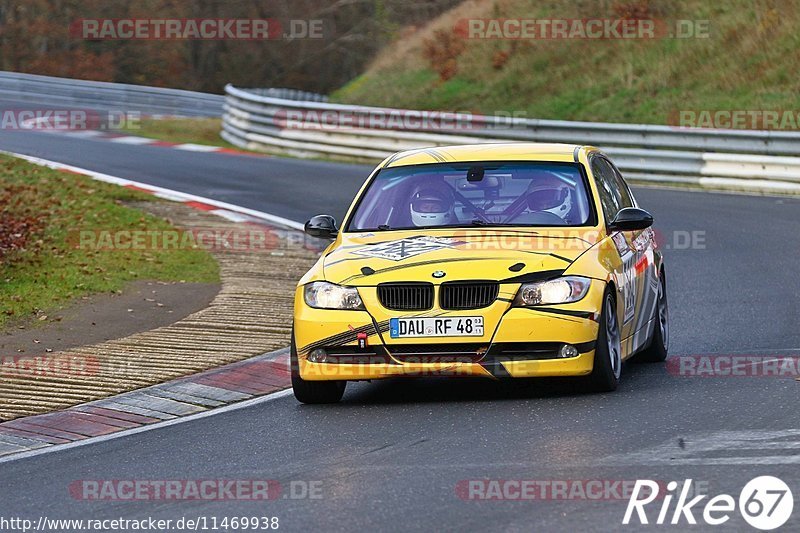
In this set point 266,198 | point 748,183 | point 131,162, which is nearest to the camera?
point 266,198

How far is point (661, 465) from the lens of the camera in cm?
689

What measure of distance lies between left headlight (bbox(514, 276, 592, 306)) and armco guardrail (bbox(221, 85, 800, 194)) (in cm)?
1466

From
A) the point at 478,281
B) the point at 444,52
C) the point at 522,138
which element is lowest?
the point at 478,281

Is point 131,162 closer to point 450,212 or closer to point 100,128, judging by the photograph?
point 100,128

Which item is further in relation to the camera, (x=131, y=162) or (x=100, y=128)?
(x=100, y=128)

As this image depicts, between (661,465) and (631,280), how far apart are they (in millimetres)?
2972

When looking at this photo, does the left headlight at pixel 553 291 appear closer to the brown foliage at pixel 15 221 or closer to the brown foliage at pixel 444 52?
the brown foliage at pixel 15 221

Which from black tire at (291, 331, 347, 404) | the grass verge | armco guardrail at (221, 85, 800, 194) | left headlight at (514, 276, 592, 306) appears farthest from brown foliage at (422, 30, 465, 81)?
left headlight at (514, 276, 592, 306)

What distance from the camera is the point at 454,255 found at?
29.2 feet

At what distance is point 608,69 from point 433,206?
74.1 ft

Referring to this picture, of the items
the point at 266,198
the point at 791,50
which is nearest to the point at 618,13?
the point at 791,50

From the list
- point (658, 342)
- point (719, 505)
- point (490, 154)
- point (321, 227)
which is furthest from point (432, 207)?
point (719, 505)

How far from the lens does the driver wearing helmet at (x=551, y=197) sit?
9750 mm

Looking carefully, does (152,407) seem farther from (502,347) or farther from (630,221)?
(630,221)
